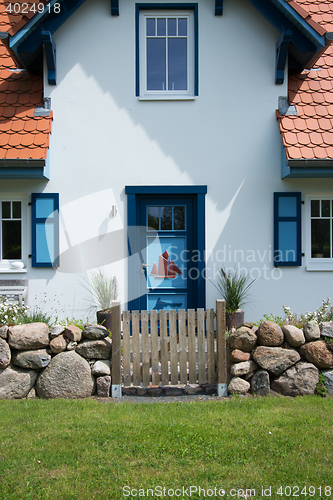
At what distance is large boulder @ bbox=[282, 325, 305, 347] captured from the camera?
4.46 m

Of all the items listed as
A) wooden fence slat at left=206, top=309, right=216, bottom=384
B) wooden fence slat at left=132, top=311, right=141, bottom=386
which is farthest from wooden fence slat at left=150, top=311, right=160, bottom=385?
wooden fence slat at left=206, top=309, right=216, bottom=384

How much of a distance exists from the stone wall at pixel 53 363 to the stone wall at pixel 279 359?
1482mm

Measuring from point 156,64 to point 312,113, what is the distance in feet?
9.34

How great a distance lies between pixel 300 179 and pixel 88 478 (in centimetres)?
575

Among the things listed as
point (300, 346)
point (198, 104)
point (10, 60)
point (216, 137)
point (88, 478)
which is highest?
point (10, 60)

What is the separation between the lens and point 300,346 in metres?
4.53

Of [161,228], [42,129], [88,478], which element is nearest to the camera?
[88,478]

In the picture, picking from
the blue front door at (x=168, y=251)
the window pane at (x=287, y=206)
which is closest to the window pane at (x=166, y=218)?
the blue front door at (x=168, y=251)

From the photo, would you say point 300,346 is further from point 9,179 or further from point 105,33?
point 105,33

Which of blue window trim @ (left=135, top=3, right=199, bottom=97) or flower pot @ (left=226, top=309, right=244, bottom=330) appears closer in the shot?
flower pot @ (left=226, top=309, right=244, bottom=330)

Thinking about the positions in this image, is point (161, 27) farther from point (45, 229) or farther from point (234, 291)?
point (234, 291)

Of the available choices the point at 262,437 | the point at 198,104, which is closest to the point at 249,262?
the point at 198,104

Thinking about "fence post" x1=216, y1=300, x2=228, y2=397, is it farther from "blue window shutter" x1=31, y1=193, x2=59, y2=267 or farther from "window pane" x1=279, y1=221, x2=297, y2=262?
"blue window shutter" x1=31, y1=193, x2=59, y2=267

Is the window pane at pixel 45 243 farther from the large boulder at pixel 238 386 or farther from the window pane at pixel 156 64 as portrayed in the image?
the large boulder at pixel 238 386
